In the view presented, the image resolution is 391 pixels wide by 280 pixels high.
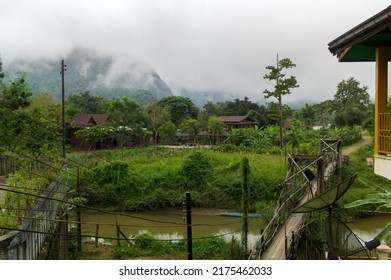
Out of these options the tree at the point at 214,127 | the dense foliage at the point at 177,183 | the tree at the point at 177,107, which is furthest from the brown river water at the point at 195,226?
the tree at the point at 177,107

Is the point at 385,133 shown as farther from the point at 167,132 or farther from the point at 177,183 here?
the point at 167,132

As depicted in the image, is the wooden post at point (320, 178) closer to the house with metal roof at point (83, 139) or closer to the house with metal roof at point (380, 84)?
the house with metal roof at point (380, 84)

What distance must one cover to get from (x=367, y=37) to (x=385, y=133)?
82cm

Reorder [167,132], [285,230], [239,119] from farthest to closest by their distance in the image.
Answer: [239,119] → [167,132] → [285,230]

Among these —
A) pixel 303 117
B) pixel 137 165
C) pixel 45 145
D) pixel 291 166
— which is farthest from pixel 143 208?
pixel 303 117

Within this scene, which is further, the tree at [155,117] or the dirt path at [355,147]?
the tree at [155,117]

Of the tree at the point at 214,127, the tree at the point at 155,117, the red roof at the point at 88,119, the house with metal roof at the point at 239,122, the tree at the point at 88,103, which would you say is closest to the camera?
the red roof at the point at 88,119

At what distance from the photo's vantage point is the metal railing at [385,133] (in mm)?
3162

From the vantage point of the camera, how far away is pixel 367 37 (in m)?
2.96

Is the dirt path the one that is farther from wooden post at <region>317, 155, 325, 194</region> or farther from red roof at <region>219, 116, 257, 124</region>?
red roof at <region>219, 116, 257, 124</region>

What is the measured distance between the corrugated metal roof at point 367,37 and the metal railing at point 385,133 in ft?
2.07

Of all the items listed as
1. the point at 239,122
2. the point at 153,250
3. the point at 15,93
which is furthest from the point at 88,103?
the point at 153,250

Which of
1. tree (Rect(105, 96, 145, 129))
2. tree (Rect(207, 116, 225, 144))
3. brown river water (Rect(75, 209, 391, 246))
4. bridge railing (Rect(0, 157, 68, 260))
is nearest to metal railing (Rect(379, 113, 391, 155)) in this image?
bridge railing (Rect(0, 157, 68, 260))

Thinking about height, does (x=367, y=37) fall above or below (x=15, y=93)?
below
